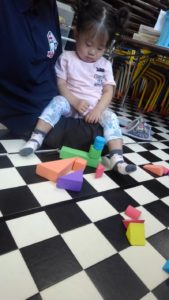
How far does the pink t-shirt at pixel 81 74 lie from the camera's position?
1.36 m

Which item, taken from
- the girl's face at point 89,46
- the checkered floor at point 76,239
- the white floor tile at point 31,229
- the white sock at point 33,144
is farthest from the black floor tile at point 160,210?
the girl's face at point 89,46

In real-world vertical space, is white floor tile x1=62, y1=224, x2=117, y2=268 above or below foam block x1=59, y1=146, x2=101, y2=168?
below

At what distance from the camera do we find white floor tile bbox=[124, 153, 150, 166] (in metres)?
1.49

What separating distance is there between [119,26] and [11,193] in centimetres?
98

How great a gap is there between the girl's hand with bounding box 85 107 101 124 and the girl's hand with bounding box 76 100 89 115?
1.4 inches

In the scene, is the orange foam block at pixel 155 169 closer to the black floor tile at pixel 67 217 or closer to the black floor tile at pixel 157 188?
the black floor tile at pixel 157 188

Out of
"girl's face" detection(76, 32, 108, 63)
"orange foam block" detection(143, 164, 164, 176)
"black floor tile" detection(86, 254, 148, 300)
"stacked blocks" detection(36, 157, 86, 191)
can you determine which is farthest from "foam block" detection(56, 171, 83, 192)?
"girl's face" detection(76, 32, 108, 63)

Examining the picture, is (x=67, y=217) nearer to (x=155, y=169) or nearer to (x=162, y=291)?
(x=162, y=291)

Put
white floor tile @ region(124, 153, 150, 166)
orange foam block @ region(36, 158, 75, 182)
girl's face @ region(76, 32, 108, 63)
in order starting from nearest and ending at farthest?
orange foam block @ region(36, 158, 75, 182) < girl's face @ region(76, 32, 108, 63) < white floor tile @ region(124, 153, 150, 166)

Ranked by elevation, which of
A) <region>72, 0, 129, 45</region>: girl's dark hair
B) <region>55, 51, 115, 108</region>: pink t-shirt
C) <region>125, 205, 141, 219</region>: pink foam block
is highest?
<region>72, 0, 129, 45</region>: girl's dark hair

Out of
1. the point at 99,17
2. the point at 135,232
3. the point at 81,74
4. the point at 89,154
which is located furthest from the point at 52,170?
the point at 99,17

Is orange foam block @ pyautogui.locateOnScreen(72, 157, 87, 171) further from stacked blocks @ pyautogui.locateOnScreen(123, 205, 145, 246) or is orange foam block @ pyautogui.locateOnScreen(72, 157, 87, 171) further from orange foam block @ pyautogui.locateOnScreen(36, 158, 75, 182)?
stacked blocks @ pyautogui.locateOnScreen(123, 205, 145, 246)

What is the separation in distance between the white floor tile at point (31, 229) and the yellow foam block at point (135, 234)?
0.24m

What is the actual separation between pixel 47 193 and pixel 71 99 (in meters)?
0.57
